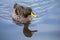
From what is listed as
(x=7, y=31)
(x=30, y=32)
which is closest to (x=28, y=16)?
(x=30, y=32)

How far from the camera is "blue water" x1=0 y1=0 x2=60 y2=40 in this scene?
5.36 ft

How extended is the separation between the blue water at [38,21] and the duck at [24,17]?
34mm

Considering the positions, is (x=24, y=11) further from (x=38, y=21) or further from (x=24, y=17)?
(x=38, y=21)

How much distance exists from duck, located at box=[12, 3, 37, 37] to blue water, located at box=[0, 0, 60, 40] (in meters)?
0.03

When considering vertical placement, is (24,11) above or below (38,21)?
above

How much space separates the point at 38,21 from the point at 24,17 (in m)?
0.15

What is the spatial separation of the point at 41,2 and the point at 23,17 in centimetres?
25

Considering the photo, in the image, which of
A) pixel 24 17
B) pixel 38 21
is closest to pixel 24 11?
pixel 24 17

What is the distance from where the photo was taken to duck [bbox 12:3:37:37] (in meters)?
1.63

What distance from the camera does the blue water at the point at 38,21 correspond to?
163cm

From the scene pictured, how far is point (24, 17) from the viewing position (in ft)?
5.37

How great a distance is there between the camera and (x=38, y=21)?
165 centimetres

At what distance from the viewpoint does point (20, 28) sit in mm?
1652

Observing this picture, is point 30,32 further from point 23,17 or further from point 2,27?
point 2,27
